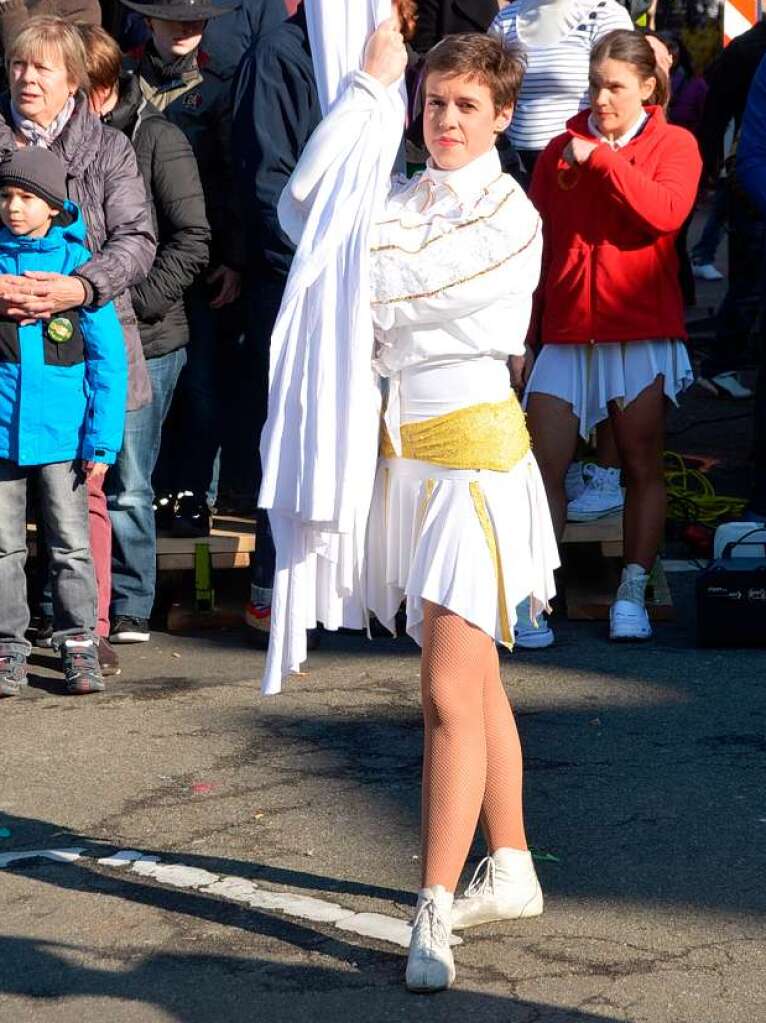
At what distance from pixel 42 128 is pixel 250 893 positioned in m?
2.96

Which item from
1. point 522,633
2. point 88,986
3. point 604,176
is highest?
point 604,176

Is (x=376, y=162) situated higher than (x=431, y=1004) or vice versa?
(x=376, y=162)

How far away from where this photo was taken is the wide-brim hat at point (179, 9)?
712cm

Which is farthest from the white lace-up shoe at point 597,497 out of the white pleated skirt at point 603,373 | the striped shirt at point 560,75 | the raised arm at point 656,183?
the striped shirt at point 560,75

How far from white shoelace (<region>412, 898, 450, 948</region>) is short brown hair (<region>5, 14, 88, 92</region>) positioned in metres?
3.45

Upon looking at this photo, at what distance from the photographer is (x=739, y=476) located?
30.3ft

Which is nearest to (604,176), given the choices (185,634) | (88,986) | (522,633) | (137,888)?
(522,633)

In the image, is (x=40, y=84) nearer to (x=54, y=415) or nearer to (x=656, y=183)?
(x=54, y=415)

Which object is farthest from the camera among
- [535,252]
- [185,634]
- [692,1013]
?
[185,634]

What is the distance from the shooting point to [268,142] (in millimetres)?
6586

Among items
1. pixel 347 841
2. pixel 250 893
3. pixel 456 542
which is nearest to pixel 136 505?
pixel 347 841

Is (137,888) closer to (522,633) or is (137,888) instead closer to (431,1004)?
(431,1004)

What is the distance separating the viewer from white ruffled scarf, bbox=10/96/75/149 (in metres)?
6.34

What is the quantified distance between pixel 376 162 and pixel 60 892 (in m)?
1.93
